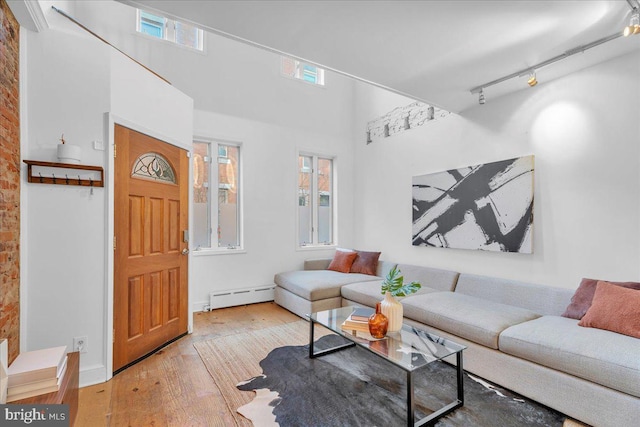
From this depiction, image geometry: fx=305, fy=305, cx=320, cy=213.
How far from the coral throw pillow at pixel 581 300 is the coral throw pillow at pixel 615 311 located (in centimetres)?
14

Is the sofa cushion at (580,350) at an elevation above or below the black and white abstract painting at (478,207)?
below

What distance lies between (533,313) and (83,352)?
3.68 m

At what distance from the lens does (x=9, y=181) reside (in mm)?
1941

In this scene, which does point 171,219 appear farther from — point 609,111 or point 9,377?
point 609,111

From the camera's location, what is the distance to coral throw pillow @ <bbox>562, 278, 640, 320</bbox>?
242cm

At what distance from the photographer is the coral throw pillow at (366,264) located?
14.8ft

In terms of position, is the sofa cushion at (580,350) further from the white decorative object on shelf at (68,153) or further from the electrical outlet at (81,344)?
the white decorative object on shelf at (68,153)

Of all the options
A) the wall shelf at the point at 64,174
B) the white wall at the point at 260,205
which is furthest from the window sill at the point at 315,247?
the wall shelf at the point at 64,174

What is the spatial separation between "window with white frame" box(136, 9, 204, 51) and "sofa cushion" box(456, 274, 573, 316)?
15.2 feet

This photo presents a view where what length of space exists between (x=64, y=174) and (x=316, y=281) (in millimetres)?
2785

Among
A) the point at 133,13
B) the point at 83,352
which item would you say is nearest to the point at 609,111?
the point at 83,352

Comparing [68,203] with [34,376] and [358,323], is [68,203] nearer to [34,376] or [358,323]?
[34,376]

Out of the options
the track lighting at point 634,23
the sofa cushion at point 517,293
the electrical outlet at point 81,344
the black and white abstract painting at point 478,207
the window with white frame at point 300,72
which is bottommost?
the electrical outlet at point 81,344

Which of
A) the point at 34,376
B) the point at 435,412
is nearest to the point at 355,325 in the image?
the point at 435,412
